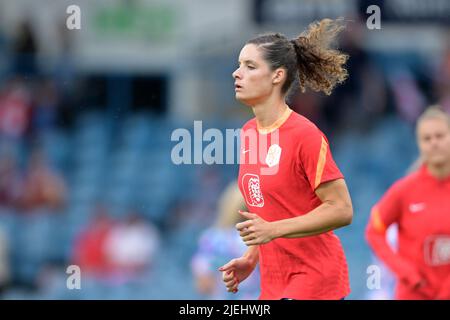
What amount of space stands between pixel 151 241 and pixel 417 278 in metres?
7.54

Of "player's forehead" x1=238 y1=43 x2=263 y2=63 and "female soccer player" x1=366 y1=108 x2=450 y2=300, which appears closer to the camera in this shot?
"player's forehead" x1=238 y1=43 x2=263 y2=63

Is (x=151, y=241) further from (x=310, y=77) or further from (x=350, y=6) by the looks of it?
(x=310, y=77)

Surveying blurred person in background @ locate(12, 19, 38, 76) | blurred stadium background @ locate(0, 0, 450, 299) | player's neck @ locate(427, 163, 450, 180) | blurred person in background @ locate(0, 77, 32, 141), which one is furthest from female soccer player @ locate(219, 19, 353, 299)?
blurred person in background @ locate(12, 19, 38, 76)

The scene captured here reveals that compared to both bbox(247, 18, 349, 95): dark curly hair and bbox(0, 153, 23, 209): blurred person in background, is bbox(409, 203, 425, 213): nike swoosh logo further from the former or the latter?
bbox(0, 153, 23, 209): blurred person in background

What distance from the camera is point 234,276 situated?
6555 mm

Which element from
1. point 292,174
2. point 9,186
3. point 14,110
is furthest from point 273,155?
point 14,110

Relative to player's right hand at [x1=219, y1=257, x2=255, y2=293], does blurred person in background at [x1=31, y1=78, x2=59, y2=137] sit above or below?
above

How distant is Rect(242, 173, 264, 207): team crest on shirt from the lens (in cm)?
640

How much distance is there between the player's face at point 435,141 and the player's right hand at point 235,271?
1.86 meters

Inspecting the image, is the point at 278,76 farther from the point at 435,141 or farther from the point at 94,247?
the point at 94,247

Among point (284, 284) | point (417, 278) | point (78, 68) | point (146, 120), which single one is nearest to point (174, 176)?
point (146, 120)

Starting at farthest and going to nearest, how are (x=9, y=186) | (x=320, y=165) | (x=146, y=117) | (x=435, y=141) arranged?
(x=146, y=117) → (x=9, y=186) → (x=435, y=141) → (x=320, y=165)

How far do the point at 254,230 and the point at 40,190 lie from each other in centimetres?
1009

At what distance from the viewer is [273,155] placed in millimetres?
6312
